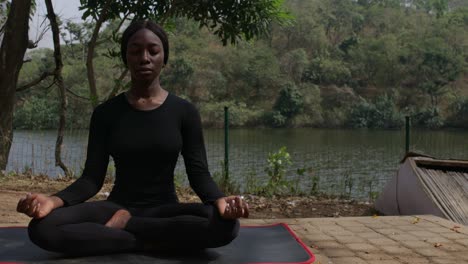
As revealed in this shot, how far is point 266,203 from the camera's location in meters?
5.11

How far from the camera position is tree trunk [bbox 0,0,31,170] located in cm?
549

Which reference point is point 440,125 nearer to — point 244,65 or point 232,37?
point 244,65

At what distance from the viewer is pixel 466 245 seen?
3018 mm

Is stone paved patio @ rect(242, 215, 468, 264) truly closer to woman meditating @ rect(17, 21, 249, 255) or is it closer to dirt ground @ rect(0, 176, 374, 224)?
woman meditating @ rect(17, 21, 249, 255)

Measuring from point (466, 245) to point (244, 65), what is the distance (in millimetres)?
38228

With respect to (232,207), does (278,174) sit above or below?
below

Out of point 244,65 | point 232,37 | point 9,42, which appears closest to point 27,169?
point 9,42

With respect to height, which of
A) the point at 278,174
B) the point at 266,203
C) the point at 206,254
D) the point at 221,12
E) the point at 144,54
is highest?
the point at 221,12

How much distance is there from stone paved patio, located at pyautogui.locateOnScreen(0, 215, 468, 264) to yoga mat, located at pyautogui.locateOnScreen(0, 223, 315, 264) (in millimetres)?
373

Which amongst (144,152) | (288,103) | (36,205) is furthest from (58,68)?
(288,103)

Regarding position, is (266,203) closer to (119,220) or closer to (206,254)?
(206,254)

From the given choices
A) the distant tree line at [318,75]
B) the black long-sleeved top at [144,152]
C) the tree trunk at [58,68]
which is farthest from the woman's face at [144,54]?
the distant tree line at [318,75]

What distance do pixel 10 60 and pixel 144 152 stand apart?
13.5 ft

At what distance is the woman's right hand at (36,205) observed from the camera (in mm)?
1928
